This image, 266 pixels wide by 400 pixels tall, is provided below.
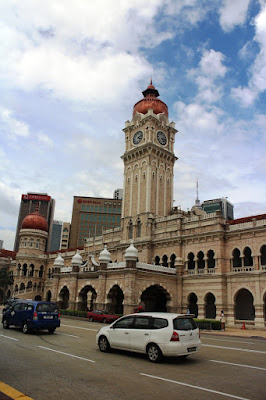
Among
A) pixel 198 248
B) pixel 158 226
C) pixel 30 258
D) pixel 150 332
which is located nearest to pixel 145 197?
pixel 158 226

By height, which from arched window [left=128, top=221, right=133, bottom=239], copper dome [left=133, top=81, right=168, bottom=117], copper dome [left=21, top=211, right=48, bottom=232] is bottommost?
arched window [left=128, top=221, right=133, bottom=239]

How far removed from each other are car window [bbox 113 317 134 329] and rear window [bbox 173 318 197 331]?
1671mm

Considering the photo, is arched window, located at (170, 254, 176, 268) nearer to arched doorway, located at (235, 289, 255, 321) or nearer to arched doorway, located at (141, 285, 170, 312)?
arched doorway, located at (141, 285, 170, 312)

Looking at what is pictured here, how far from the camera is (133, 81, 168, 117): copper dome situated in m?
49.3

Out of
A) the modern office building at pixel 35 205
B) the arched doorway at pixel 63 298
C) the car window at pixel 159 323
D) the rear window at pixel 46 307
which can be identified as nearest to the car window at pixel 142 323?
the car window at pixel 159 323

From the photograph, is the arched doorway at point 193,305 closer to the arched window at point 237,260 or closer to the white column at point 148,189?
the arched window at point 237,260

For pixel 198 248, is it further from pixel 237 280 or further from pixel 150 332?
pixel 150 332

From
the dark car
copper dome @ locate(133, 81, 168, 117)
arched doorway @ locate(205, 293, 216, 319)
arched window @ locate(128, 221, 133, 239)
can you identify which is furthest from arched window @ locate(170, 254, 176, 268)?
copper dome @ locate(133, 81, 168, 117)

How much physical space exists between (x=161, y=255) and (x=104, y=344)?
93.6 ft

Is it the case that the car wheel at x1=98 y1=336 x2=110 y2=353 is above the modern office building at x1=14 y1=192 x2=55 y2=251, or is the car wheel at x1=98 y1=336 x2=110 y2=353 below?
below

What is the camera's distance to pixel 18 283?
2267 inches

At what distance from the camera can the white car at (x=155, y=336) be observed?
1064cm

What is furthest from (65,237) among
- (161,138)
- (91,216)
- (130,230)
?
(161,138)

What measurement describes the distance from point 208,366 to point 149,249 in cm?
3104
